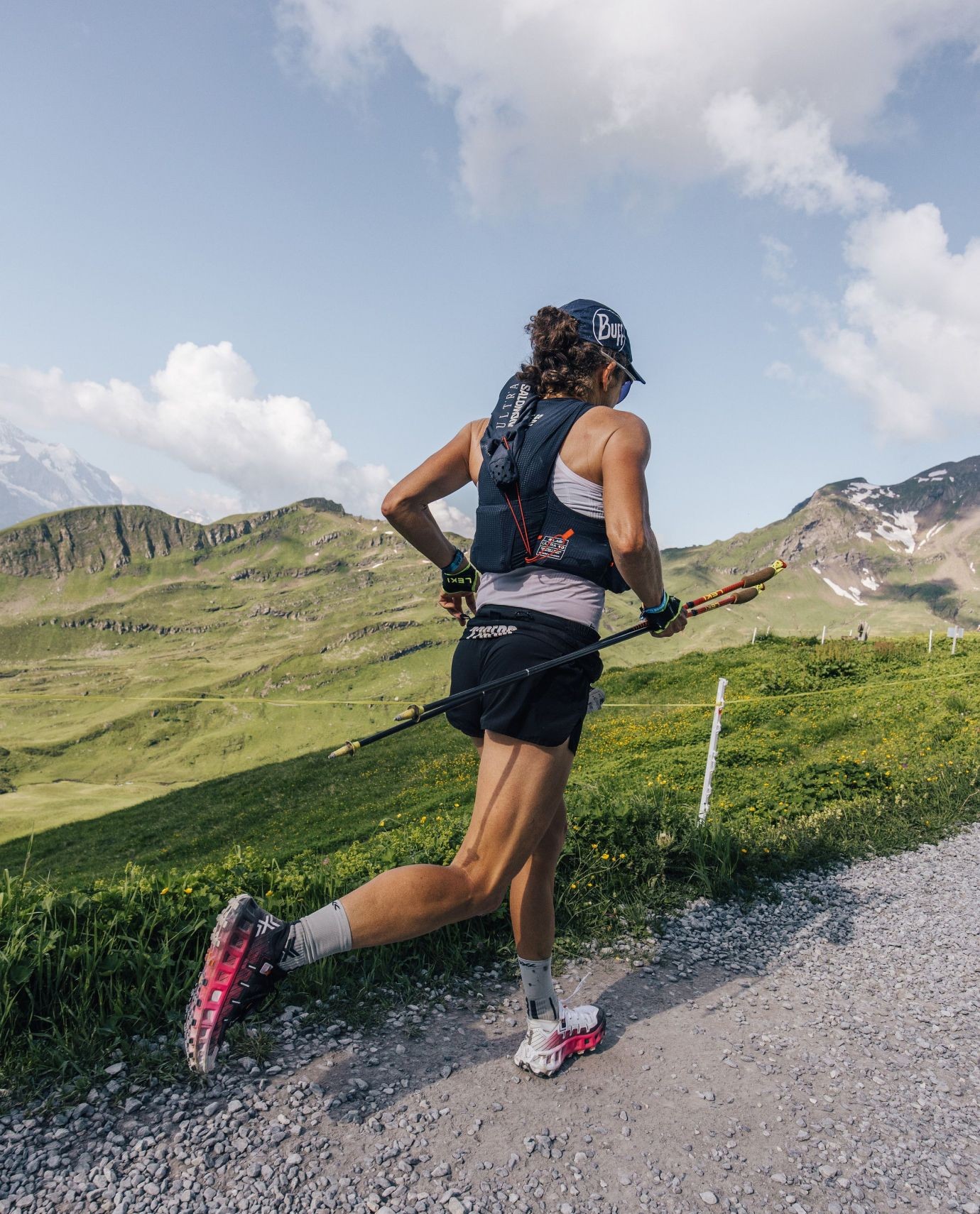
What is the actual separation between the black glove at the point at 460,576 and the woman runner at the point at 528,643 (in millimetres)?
443

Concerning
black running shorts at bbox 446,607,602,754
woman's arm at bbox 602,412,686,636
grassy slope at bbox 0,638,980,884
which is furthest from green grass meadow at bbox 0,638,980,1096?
woman's arm at bbox 602,412,686,636

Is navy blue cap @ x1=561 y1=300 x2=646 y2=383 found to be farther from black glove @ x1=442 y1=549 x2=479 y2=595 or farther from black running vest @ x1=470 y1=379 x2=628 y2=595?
black glove @ x1=442 y1=549 x2=479 y2=595

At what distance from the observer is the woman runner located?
106 inches

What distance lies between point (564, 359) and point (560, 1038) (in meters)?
2.98

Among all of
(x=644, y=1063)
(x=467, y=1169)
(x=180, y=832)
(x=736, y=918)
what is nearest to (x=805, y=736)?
(x=736, y=918)

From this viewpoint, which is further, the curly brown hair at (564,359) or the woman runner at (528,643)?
the curly brown hair at (564,359)

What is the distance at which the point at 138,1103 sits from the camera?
2.75m

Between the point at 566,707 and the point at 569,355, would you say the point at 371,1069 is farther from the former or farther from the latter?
the point at 569,355

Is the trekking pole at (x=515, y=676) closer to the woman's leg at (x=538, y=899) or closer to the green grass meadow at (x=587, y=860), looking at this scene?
the woman's leg at (x=538, y=899)

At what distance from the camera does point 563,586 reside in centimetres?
311

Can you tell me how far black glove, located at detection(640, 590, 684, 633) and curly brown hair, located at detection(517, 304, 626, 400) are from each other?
96 cm

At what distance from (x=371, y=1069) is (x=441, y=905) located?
0.90 meters

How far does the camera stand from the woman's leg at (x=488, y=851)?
110 inches

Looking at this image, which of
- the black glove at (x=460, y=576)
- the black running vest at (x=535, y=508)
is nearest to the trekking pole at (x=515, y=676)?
the black running vest at (x=535, y=508)
